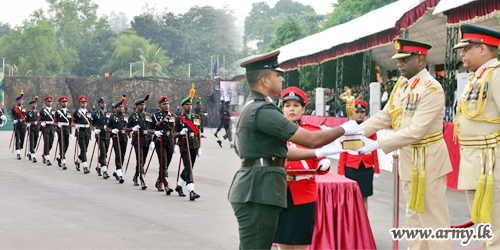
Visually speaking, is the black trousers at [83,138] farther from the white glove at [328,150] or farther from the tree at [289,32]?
the tree at [289,32]

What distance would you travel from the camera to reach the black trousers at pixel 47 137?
630 inches

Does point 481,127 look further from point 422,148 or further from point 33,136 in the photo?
point 33,136

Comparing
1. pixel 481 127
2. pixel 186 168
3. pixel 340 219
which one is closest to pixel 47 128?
pixel 186 168

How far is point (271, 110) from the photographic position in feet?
11.9

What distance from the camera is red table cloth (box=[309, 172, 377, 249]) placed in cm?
567

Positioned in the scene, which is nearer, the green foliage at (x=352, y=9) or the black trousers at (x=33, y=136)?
the black trousers at (x=33, y=136)

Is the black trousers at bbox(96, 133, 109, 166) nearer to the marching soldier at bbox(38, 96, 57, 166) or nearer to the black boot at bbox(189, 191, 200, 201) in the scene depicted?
the marching soldier at bbox(38, 96, 57, 166)

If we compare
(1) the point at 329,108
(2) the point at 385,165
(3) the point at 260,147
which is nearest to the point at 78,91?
(1) the point at 329,108

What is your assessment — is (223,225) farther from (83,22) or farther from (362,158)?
(83,22)

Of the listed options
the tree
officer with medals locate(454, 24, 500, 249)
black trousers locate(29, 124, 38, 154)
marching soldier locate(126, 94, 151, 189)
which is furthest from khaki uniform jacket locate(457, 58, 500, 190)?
the tree

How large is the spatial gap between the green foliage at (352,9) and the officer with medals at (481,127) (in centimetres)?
3972

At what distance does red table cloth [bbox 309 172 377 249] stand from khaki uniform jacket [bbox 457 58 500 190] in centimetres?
142

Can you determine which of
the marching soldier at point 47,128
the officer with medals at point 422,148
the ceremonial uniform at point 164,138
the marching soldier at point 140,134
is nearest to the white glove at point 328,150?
the officer with medals at point 422,148

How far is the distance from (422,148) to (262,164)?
1759 millimetres
